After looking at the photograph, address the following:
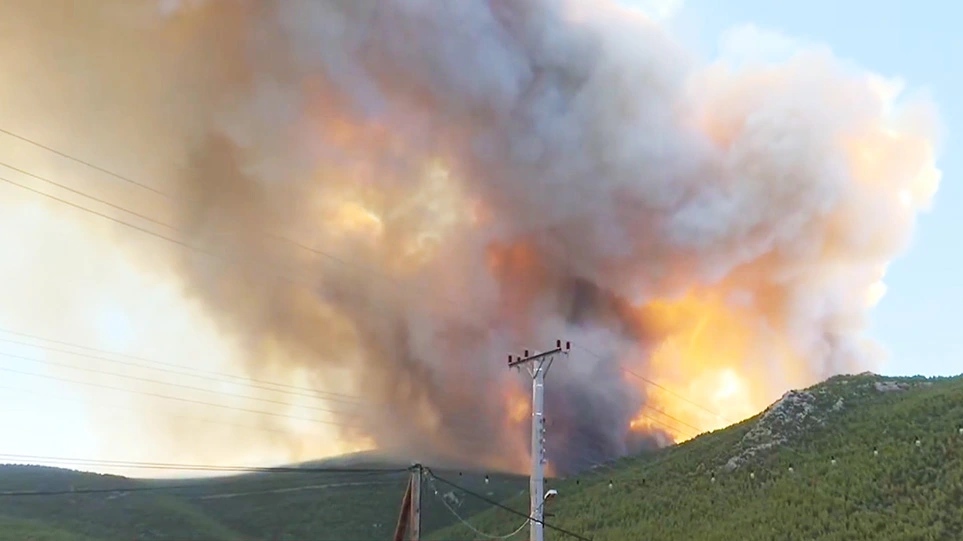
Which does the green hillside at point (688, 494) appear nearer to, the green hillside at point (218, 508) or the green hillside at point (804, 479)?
the green hillside at point (804, 479)

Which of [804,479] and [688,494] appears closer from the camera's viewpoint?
[804,479]

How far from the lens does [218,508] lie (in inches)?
4990

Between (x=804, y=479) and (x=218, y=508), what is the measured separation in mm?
88593

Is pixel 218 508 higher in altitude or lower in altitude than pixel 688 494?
higher

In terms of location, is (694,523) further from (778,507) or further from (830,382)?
(830,382)

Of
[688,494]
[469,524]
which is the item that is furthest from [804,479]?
[469,524]

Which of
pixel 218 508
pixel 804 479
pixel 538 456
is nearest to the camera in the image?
pixel 538 456

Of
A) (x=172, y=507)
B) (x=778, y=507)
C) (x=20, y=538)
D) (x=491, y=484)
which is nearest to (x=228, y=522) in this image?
(x=172, y=507)

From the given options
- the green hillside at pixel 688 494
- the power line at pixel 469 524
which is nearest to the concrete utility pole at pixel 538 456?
the green hillside at pixel 688 494

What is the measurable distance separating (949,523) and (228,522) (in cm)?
9427

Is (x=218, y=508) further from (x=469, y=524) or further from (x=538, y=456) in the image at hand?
(x=538, y=456)

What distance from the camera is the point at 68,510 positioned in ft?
375

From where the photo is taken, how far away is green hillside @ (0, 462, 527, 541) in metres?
108

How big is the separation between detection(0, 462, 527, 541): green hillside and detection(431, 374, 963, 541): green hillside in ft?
45.3
